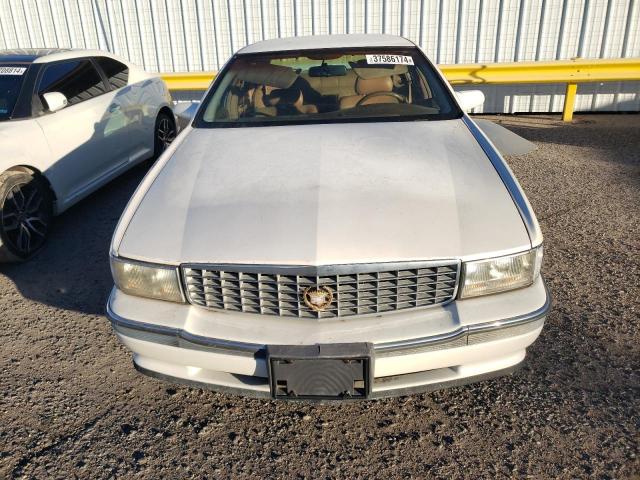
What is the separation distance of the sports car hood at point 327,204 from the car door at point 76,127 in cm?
192

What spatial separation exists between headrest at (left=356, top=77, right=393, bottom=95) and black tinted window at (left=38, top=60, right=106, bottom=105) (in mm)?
2680

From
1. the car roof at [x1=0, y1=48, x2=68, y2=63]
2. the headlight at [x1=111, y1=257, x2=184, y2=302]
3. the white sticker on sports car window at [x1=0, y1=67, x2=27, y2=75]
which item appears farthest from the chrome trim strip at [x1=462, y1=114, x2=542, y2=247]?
the car roof at [x1=0, y1=48, x2=68, y2=63]

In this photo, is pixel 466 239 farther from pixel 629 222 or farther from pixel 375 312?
pixel 629 222

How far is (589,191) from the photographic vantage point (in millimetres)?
4984

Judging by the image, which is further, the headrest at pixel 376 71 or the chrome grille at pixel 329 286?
the headrest at pixel 376 71

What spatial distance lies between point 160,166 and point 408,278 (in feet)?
4.92

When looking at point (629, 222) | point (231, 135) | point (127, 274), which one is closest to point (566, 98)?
point (629, 222)

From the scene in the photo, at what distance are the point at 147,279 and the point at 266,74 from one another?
1943 millimetres

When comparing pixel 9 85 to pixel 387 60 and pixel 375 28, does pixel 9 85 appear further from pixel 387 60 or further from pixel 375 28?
pixel 375 28

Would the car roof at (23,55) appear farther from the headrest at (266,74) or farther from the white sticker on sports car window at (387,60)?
the white sticker on sports car window at (387,60)

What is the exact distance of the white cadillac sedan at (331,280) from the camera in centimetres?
202

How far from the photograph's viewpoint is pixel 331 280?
80.0 inches

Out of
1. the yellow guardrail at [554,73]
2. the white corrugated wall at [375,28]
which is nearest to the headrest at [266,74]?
the yellow guardrail at [554,73]

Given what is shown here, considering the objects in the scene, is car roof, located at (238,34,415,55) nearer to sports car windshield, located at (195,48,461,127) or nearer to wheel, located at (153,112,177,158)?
sports car windshield, located at (195,48,461,127)
